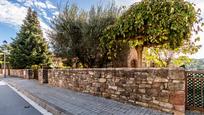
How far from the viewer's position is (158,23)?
14227 millimetres

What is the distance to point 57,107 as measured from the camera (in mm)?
8281

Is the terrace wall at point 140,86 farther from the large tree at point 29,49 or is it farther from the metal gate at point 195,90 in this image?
the large tree at point 29,49

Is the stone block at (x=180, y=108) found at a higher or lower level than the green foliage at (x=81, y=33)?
lower

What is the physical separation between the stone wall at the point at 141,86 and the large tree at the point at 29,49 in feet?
75.7

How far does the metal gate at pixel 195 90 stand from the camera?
284 inches

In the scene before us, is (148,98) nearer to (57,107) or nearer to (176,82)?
(176,82)

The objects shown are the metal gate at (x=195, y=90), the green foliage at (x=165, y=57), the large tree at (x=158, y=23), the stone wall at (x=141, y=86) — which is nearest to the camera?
the stone wall at (x=141, y=86)

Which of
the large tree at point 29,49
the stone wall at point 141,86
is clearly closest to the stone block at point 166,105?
the stone wall at point 141,86

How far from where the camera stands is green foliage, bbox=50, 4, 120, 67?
18.0m

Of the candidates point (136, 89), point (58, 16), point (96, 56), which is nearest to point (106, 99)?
point (136, 89)

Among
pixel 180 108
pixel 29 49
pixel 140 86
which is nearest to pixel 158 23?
pixel 140 86

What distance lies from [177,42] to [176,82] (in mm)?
8515

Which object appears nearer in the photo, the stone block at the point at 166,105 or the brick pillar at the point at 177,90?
the brick pillar at the point at 177,90

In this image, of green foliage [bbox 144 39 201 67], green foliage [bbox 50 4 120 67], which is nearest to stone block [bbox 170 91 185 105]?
green foliage [bbox 50 4 120 67]
